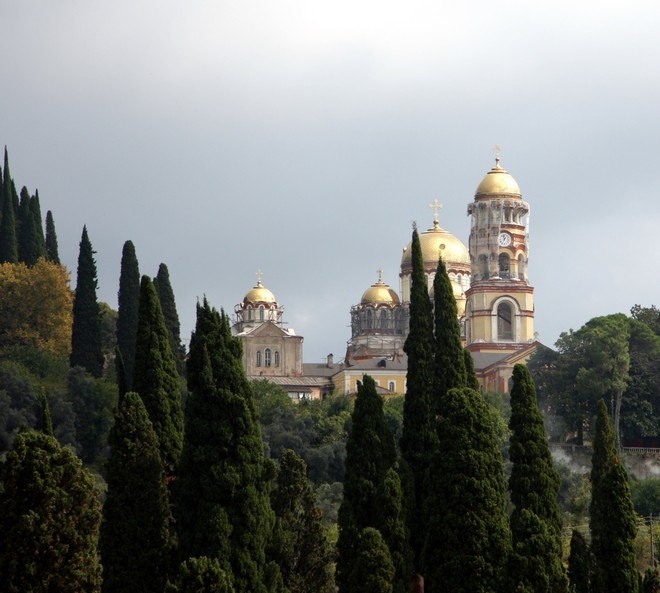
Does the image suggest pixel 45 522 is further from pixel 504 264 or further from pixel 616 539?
pixel 504 264

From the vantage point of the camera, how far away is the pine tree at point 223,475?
38469mm

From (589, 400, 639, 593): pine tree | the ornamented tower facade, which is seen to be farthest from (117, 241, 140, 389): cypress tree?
the ornamented tower facade

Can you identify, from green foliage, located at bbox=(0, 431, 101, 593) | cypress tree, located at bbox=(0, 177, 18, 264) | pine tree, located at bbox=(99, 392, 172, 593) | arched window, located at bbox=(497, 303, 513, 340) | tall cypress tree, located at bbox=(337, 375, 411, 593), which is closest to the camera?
green foliage, located at bbox=(0, 431, 101, 593)

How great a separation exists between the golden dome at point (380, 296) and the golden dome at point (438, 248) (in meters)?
3.31

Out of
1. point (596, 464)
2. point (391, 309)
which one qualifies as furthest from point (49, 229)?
point (596, 464)

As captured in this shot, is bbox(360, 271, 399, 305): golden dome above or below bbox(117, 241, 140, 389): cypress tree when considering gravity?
above

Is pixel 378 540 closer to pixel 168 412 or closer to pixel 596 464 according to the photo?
pixel 168 412

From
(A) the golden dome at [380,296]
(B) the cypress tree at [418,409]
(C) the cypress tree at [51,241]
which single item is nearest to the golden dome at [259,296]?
(A) the golden dome at [380,296]

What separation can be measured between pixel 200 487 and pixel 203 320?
3.68 meters

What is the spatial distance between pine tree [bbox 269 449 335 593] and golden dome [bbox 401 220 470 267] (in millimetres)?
82524

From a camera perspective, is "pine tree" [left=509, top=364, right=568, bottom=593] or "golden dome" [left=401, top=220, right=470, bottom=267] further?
"golden dome" [left=401, top=220, right=470, bottom=267]

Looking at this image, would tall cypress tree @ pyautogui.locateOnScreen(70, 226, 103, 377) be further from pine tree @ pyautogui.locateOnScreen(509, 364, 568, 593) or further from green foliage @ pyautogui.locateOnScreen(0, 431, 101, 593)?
green foliage @ pyautogui.locateOnScreen(0, 431, 101, 593)

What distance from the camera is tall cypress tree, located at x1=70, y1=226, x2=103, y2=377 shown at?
260ft

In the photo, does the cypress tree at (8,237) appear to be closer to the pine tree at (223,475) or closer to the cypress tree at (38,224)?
the cypress tree at (38,224)
